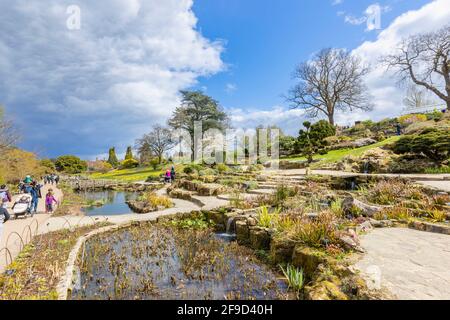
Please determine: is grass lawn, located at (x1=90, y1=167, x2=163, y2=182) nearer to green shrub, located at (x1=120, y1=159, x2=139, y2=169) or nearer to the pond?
green shrub, located at (x1=120, y1=159, x2=139, y2=169)

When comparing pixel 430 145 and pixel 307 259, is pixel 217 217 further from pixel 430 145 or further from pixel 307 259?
pixel 430 145

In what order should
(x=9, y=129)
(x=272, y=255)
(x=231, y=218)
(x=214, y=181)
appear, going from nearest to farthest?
1. (x=272, y=255)
2. (x=231, y=218)
3. (x=214, y=181)
4. (x=9, y=129)

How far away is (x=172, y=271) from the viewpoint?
4.96 m

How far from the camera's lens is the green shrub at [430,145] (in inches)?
503

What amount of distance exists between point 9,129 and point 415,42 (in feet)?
133

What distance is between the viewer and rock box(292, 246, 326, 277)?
439 centimetres

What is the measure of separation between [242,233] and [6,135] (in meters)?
22.8

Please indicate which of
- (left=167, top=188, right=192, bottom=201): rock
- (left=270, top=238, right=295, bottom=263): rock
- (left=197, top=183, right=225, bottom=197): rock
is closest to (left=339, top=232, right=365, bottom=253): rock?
(left=270, top=238, right=295, bottom=263): rock

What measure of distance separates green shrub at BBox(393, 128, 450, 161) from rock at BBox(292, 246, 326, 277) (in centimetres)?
1253

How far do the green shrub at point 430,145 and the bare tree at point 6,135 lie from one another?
27.7m
